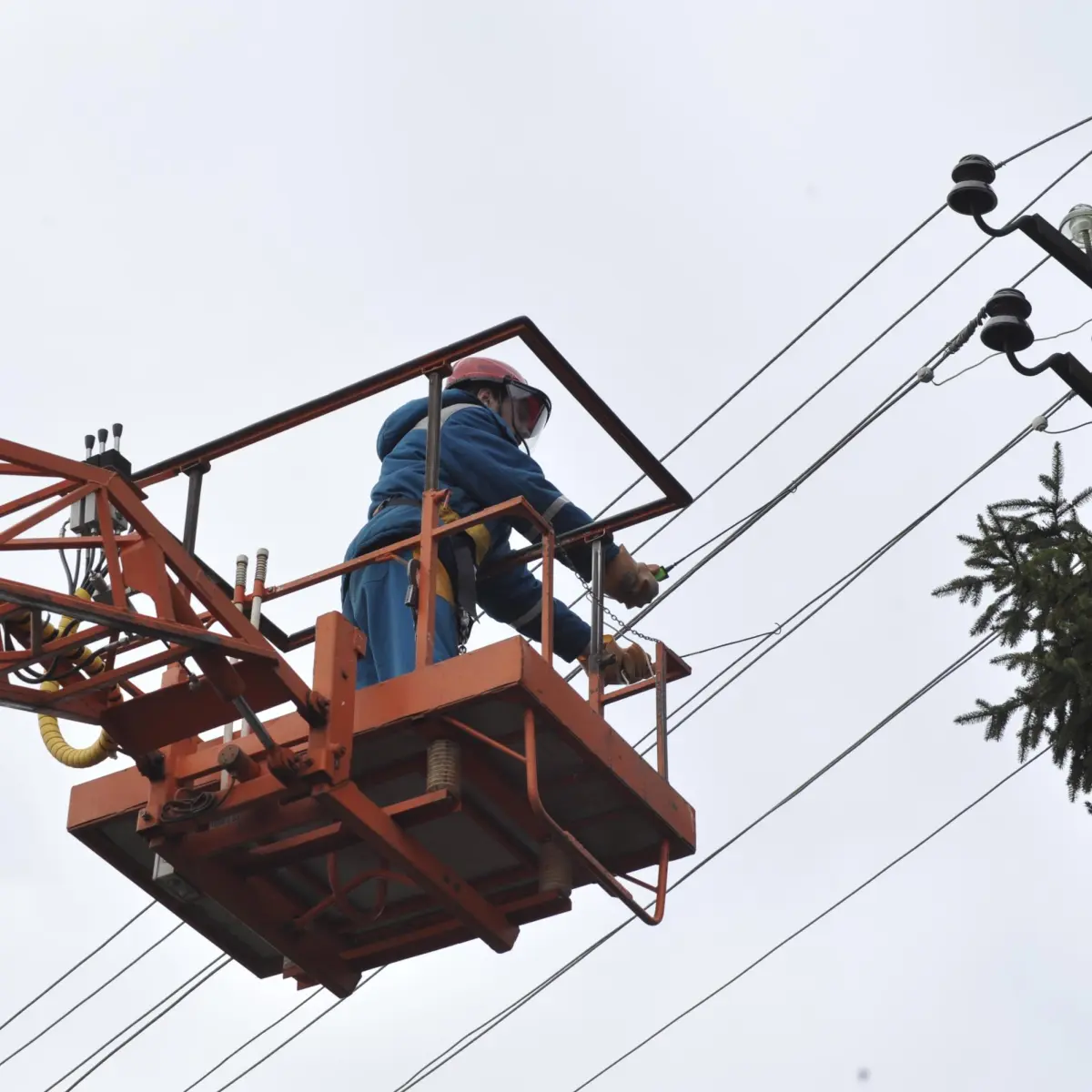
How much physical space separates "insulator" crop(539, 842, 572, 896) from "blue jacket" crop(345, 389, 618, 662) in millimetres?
1207

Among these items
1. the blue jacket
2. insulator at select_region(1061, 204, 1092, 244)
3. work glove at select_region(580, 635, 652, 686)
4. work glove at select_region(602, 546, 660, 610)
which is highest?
the blue jacket

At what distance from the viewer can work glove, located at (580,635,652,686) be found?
1006 cm

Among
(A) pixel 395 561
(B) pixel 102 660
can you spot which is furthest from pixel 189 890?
(A) pixel 395 561

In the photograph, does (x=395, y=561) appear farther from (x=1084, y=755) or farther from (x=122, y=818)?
(x=1084, y=755)

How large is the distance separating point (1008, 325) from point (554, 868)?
A: 3.22 m

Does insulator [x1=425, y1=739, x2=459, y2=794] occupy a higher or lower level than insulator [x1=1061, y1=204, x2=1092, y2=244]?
lower

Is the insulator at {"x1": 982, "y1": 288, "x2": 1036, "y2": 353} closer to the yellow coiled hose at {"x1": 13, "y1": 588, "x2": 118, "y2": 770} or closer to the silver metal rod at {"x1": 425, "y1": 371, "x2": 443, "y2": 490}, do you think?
the silver metal rod at {"x1": 425, "y1": 371, "x2": 443, "y2": 490}

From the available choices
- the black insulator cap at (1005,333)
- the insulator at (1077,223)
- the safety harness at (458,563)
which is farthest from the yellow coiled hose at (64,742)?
the insulator at (1077,223)

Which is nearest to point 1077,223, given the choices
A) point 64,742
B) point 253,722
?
point 253,722

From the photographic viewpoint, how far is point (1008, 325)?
10328 mm

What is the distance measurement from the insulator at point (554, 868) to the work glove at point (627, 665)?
2.86ft

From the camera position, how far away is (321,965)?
998 cm

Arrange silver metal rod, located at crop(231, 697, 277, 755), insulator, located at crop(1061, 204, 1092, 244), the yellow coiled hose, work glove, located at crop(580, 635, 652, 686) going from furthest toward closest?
insulator, located at crop(1061, 204, 1092, 244) < work glove, located at crop(580, 635, 652, 686) < the yellow coiled hose < silver metal rod, located at crop(231, 697, 277, 755)

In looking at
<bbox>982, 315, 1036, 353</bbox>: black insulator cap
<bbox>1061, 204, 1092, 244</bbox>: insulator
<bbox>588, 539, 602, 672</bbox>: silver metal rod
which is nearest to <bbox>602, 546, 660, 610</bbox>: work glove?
<bbox>588, 539, 602, 672</bbox>: silver metal rod
